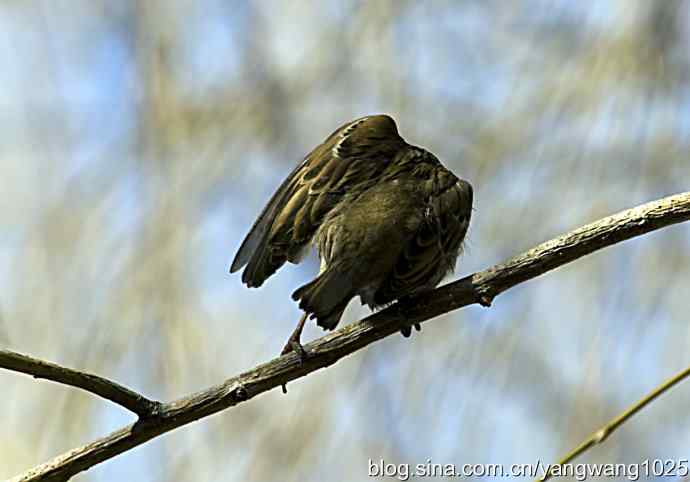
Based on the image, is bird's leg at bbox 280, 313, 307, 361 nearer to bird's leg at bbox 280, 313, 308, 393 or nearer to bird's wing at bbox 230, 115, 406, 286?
bird's leg at bbox 280, 313, 308, 393

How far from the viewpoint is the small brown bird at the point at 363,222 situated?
1.68 m

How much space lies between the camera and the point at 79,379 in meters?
1.24

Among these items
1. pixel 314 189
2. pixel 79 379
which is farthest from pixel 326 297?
pixel 79 379

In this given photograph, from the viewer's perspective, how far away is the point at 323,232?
1.80 metres

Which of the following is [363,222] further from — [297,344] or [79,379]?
[79,379]

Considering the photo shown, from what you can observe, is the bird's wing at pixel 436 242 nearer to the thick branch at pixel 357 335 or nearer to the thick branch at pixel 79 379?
the thick branch at pixel 357 335

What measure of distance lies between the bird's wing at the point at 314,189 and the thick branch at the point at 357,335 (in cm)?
29

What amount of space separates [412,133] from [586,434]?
676mm

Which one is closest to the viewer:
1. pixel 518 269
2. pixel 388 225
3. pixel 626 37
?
pixel 518 269

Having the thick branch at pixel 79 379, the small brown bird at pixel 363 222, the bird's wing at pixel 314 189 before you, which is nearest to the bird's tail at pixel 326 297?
the small brown bird at pixel 363 222

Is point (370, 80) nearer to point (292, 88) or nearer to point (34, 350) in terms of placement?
point (292, 88)

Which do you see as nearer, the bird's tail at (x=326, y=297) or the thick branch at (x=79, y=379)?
the thick branch at (x=79, y=379)

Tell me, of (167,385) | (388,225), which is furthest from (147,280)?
(388,225)

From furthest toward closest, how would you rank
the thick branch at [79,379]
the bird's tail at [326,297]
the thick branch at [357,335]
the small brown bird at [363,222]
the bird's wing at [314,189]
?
the bird's wing at [314,189] < the small brown bird at [363,222] < the bird's tail at [326,297] < the thick branch at [357,335] < the thick branch at [79,379]
